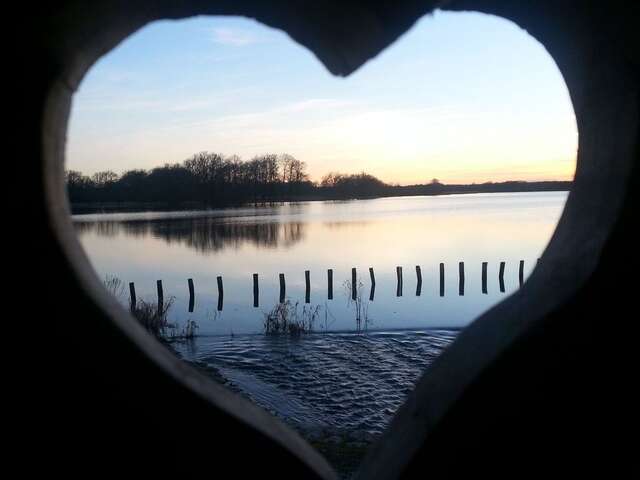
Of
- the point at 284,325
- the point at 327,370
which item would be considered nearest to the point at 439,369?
the point at 327,370

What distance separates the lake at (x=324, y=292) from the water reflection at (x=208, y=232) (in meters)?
0.15

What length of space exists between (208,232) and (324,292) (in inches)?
971

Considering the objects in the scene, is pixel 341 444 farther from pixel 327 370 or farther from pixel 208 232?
pixel 208 232

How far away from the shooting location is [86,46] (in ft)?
6.57

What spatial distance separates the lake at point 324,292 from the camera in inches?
415

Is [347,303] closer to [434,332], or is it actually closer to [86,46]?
[434,332]

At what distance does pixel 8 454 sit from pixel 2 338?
392mm

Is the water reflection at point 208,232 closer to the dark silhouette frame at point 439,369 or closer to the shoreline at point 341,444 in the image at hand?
the shoreline at point 341,444

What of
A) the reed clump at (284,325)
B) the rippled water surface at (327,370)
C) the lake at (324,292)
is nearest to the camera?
the rippled water surface at (327,370)

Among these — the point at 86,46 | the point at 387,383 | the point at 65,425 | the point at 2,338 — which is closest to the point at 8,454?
the point at 65,425

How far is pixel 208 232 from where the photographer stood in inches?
1820

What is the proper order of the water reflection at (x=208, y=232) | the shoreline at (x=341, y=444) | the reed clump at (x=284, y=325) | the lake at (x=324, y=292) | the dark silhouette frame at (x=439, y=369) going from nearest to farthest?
the dark silhouette frame at (x=439, y=369) → the shoreline at (x=341, y=444) → the lake at (x=324, y=292) → the reed clump at (x=284, y=325) → the water reflection at (x=208, y=232)

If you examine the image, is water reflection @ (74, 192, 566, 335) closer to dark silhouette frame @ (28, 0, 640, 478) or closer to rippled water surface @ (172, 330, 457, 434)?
rippled water surface @ (172, 330, 457, 434)

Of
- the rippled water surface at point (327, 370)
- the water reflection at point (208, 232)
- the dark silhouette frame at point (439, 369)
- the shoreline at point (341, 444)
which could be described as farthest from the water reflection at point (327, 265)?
the dark silhouette frame at point (439, 369)
